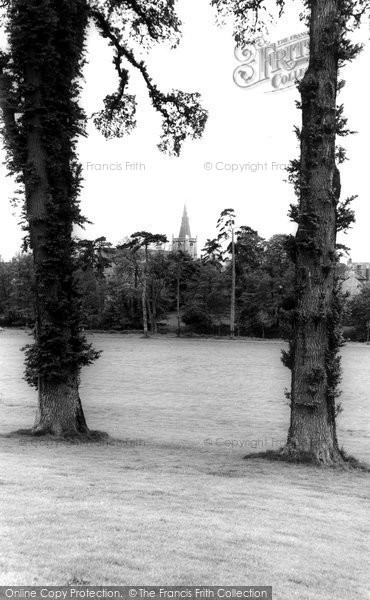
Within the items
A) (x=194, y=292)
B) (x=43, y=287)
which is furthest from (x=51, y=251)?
(x=194, y=292)

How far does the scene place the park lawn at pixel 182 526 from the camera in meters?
4.79

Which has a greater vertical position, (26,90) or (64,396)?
(26,90)

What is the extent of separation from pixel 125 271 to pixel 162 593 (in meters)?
85.6

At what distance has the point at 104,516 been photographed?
620cm

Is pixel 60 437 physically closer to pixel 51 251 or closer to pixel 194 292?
pixel 51 251

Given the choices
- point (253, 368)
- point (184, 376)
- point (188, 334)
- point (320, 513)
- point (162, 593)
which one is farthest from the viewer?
point (188, 334)

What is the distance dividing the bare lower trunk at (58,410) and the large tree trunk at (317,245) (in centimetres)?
479

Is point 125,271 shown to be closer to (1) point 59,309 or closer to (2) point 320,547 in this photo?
(1) point 59,309

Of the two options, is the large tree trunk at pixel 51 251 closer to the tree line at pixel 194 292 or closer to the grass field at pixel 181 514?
the grass field at pixel 181 514

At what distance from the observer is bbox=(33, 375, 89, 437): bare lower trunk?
13.2m

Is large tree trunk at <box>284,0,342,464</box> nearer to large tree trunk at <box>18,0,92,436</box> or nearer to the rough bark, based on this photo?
the rough bark

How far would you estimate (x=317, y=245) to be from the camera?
11.3 meters

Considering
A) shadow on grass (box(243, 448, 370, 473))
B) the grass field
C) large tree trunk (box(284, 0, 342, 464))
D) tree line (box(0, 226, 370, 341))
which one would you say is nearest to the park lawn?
the grass field

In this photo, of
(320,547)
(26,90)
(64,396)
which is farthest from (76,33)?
(320,547)
